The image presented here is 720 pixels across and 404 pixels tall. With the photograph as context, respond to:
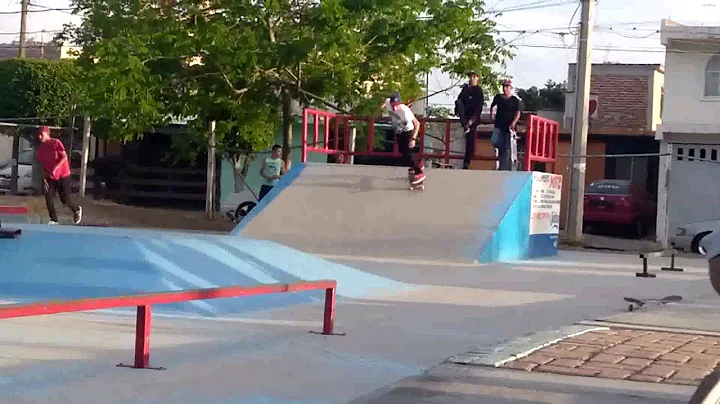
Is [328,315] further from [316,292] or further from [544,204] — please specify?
[544,204]

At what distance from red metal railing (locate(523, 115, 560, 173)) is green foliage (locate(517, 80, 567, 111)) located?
122 ft

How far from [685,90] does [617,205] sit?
12.4ft

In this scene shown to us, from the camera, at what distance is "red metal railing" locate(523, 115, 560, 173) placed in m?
21.6

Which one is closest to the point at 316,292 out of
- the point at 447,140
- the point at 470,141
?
the point at 470,141

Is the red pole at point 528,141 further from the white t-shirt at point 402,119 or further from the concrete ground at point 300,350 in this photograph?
the concrete ground at point 300,350

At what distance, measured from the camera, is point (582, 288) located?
15.7 meters

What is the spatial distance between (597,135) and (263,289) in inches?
1195

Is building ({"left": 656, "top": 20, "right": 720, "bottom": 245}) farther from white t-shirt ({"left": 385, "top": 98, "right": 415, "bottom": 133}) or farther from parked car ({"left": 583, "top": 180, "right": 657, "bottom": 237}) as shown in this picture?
white t-shirt ({"left": 385, "top": 98, "right": 415, "bottom": 133})

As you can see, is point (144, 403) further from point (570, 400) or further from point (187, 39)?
point (187, 39)

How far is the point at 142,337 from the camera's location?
7.88 m

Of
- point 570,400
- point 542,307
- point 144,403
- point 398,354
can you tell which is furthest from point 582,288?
point 144,403

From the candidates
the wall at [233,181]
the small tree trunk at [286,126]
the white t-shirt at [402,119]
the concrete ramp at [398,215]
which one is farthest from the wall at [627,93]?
the white t-shirt at [402,119]

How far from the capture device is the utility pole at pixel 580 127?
1046 inches

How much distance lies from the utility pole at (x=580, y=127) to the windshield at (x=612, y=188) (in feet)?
18.6
